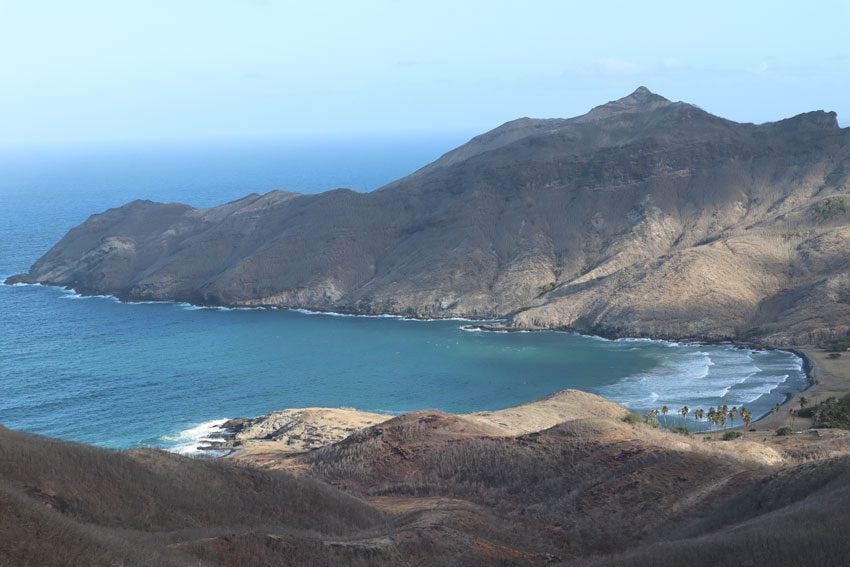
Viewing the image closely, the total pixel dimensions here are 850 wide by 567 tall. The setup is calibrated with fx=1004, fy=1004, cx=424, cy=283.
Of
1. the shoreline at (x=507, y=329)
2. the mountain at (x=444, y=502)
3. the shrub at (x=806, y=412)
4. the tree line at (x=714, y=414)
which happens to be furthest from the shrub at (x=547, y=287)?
the mountain at (x=444, y=502)

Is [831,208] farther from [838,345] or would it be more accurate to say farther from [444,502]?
[444,502]

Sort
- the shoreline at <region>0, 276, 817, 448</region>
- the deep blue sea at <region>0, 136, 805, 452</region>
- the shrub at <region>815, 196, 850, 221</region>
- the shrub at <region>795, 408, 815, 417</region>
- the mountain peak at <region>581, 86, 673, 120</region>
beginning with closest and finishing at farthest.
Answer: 1. the shrub at <region>795, 408, 815, 417</region>
2. the deep blue sea at <region>0, 136, 805, 452</region>
3. the shoreline at <region>0, 276, 817, 448</region>
4. the shrub at <region>815, 196, 850, 221</region>
5. the mountain peak at <region>581, 86, 673, 120</region>

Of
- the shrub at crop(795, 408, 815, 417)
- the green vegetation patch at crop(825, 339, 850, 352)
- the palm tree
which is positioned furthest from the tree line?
the green vegetation patch at crop(825, 339, 850, 352)

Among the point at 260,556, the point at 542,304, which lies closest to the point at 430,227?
the point at 542,304

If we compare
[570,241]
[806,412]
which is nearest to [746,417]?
[806,412]

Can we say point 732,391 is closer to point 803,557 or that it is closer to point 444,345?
point 444,345

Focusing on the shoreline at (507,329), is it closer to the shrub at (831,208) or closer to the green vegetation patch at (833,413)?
the green vegetation patch at (833,413)

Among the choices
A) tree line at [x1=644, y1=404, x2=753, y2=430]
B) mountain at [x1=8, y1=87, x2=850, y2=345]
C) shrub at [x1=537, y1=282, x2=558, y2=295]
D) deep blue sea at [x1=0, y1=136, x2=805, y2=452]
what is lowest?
tree line at [x1=644, y1=404, x2=753, y2=430]

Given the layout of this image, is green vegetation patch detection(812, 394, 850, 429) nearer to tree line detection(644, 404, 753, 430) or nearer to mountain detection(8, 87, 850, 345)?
tree line detection(644, 404, 753, 430)

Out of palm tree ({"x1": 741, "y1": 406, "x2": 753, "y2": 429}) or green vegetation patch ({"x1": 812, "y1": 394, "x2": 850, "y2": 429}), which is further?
palm tree ({"x1": 741, "y1": 406, "x2": 753, "y2": 429})
